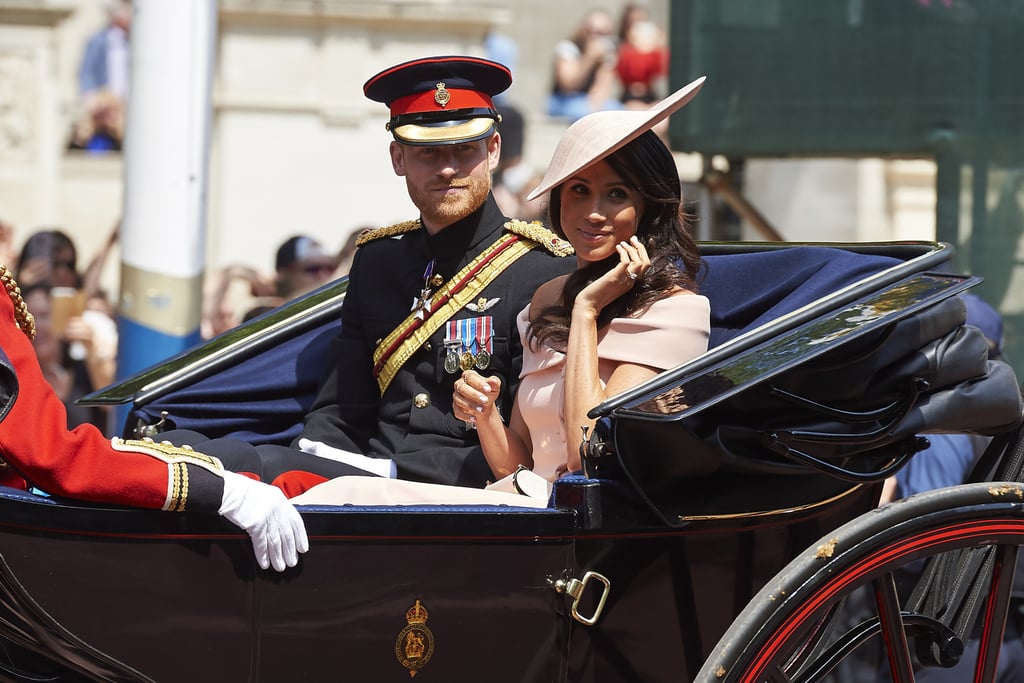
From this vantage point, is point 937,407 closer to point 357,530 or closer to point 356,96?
point 357,530

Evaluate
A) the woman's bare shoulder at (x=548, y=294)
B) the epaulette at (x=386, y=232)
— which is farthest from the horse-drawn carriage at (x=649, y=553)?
the epaulette at (x=386, y=232)

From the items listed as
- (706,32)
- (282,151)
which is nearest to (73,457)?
(706,32)

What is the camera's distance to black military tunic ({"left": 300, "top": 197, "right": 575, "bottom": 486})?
3412 mm

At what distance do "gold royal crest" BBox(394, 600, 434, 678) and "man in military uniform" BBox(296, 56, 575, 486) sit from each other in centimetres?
79

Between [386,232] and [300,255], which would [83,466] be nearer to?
[386,232]

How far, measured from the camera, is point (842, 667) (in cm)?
416

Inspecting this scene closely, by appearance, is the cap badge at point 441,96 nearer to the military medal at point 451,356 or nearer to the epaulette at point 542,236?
the epaulette at point 542,236

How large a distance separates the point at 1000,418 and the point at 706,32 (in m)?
3.26

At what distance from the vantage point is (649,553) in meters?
2.65

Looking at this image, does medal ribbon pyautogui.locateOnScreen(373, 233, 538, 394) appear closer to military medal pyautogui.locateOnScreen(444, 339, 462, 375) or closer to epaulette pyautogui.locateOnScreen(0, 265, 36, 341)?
military medal pyautogui.locateOnScreen(444, 339, 462, 375)

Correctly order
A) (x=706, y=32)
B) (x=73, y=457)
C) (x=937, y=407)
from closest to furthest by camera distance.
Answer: (x=73, y=457)
(x=937, y=407)
(x=706, y=32)

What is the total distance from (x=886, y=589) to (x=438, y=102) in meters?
1.58

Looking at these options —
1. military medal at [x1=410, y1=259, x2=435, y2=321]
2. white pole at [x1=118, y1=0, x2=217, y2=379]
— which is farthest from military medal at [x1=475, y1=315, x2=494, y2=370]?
white pole at [x1=118, y1=0, x2=217, y2=379]

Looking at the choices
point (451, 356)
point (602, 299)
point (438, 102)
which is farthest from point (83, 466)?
point (438, 102)
